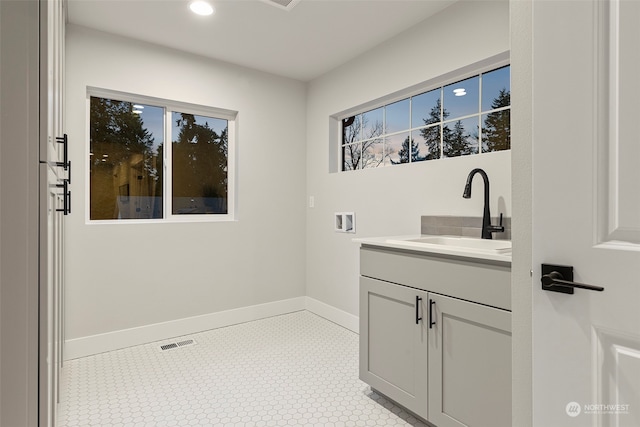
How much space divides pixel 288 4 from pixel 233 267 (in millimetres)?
2206

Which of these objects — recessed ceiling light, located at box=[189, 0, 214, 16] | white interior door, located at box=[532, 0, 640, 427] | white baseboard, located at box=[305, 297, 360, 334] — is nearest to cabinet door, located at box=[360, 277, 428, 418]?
white interior door, located at box=[532, 0, 640, 427]

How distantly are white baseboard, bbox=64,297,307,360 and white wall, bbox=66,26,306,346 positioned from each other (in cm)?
5

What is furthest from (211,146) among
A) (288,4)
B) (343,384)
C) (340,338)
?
→ (343,384)

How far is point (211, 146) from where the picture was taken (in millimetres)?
3336

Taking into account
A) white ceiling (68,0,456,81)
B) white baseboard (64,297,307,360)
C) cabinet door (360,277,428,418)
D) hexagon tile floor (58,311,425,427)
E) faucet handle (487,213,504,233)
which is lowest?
hexagon tile floor (58,311,425,427)

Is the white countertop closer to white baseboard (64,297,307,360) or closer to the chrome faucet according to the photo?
the chrome faucet

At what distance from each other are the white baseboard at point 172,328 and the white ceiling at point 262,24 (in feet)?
7.54

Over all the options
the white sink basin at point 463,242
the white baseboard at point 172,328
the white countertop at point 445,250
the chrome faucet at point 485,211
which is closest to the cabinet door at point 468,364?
the white countertop at point 445,250

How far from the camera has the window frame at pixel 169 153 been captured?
2.72 m

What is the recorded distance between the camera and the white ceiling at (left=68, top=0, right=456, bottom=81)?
2.35 meters

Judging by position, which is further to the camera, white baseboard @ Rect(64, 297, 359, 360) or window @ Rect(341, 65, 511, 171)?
white baseboard @ Rect(64, 297, 359, 360)

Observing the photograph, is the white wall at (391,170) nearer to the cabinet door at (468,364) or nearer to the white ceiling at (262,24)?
the white ceiling at (262,24)

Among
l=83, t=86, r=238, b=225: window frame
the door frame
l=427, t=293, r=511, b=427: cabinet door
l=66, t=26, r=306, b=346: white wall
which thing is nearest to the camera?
the door frame
